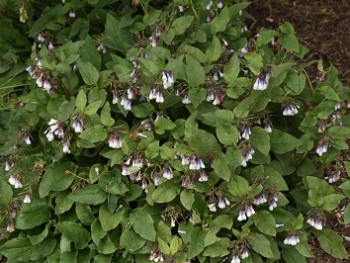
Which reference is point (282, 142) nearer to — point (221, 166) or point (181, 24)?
point (221, 166)

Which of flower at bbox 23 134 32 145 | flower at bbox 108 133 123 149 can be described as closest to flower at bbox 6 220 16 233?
flower at bbox 23 134 32 145

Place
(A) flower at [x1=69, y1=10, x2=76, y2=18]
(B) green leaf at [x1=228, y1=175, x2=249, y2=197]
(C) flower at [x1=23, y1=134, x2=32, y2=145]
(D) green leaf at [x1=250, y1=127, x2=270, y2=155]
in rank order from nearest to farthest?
(B) green leaf at [x1=228, y1=175, x2=249, y2=197], (D) green leaf at [x1=250, y1=127, x2=270, y2=155], (C) flower at [x1=23, y1=134, x2=32, y2=145], (A) flower at [x1=69, y1=10, x2=76, y2=18]

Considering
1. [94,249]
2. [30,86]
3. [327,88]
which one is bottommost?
[94,249]

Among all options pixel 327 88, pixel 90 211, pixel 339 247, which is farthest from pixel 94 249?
pixel 327 88

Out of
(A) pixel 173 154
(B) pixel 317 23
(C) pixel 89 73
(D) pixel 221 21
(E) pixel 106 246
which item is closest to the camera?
(A) pixel 173 154

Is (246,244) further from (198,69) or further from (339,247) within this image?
(198,69)

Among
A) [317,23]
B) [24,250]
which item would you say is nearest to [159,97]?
[24,250]

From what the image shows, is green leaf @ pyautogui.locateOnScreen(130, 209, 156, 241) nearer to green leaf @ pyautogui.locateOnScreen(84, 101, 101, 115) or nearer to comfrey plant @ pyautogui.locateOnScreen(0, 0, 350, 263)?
comfrey plant @ pyautogui.locateOnScreen(0, 0, 350, 263)
